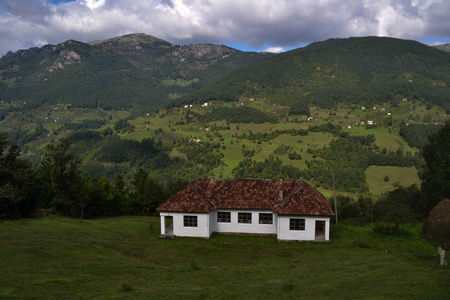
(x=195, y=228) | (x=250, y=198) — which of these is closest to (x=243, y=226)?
(x=250, y=198)

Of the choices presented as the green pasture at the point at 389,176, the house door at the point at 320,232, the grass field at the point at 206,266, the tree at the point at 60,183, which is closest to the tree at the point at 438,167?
the grass field at the point at 206,266

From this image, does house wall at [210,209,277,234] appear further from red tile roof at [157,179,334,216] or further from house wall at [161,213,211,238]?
house wall at [161,213,211,238]

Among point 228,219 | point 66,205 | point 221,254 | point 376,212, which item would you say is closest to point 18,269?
point 221,254

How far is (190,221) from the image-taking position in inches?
1387

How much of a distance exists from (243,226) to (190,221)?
600 cm

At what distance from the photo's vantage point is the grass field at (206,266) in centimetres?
1642

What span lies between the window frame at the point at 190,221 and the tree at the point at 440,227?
75.9 ft

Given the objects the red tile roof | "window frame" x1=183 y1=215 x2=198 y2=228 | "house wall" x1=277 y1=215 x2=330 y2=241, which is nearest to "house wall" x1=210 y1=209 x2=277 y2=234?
the red tile roof

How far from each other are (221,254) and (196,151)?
493ft

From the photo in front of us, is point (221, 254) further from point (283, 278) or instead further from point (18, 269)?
point (18, 269)

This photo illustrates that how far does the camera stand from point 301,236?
33594mm

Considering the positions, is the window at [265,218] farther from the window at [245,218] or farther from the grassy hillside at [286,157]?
the grassy hillside at [286,157]

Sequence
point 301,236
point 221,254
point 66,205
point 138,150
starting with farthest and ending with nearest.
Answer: point 138,150, point 66,205, point 301,236, point 221,254

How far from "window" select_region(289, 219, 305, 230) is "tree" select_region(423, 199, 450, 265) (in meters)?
11.9
